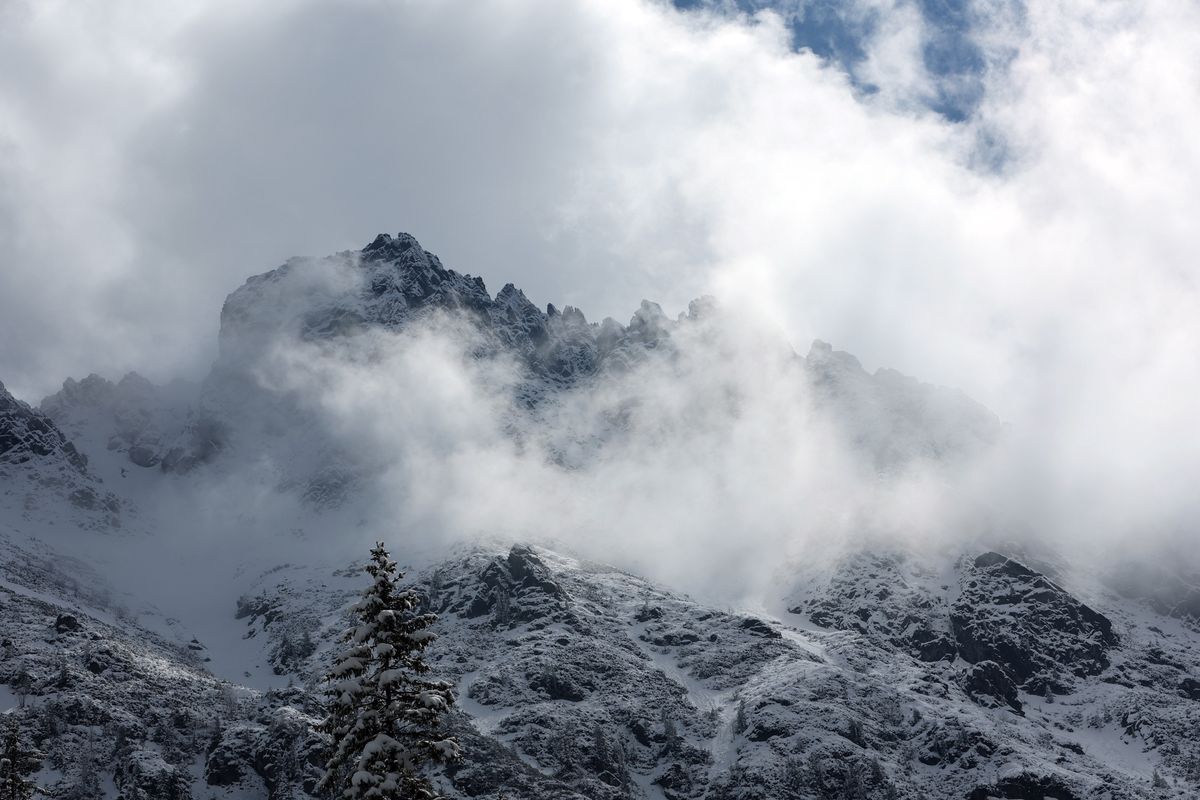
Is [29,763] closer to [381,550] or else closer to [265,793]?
[381,550]

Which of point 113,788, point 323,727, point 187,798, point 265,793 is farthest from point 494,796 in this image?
point 323,727

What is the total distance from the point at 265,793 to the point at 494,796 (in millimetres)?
42855

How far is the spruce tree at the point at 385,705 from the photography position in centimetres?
3275

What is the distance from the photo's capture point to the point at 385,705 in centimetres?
3381

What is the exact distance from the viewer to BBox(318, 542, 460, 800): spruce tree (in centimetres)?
3275

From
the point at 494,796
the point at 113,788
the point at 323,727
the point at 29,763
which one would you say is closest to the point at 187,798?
the point at 113,788

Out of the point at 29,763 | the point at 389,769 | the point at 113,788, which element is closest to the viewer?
the point at 389,769

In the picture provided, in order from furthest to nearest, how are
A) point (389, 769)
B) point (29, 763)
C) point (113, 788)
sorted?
point (113, 788) → point (29, 763) → point (389, 769)

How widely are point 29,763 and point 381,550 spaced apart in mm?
28264

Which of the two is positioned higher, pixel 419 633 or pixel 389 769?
pixel 419 633

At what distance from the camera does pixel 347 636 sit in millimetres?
34281

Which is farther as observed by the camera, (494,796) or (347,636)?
(494,796)

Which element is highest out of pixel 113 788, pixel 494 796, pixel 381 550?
pixel 381 550

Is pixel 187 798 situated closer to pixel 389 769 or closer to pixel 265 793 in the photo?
pixel 265 793
